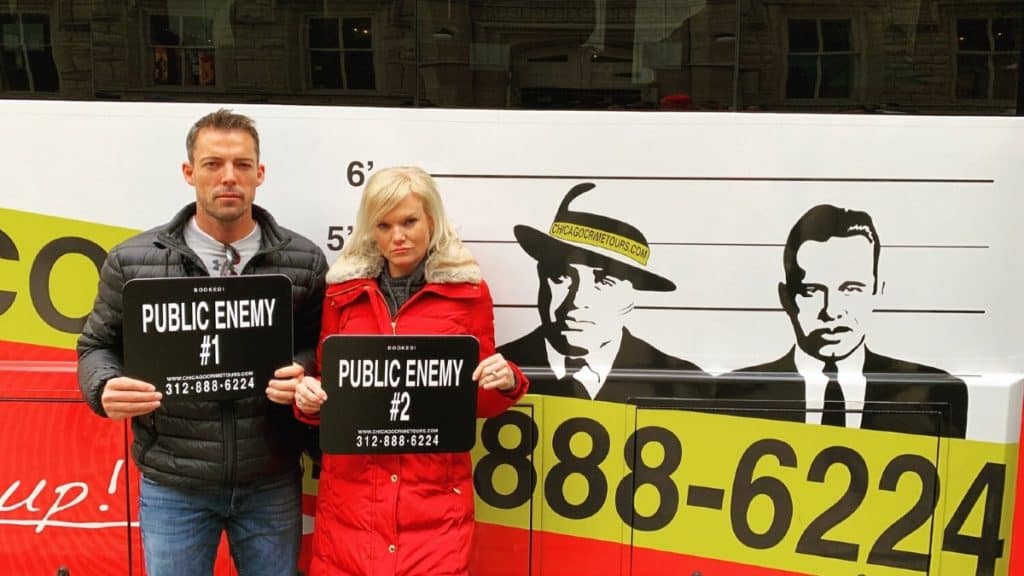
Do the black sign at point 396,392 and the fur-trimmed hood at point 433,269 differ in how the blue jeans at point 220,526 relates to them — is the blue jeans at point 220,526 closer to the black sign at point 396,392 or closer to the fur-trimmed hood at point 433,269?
the black sign at point 396,392

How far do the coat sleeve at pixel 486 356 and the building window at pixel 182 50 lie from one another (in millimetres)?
1037

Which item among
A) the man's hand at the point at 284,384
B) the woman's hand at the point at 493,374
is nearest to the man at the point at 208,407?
the man's hand at the point at 284,384

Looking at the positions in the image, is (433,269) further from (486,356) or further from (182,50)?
(182,50)

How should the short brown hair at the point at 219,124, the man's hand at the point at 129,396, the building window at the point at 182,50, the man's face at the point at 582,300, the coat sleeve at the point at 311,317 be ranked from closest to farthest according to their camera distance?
the man's hand at the point at 129,396 → the short brown hair at the point at 219,124 → the coat sleeve at the point at 311,317 → the building window at the point at 182,50 → the man's face at the point at 582,300

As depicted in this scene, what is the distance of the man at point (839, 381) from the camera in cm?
239

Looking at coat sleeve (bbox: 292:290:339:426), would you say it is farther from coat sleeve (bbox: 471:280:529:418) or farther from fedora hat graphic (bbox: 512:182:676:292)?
fedora hat graphic (bbox: 512:182:676:292)

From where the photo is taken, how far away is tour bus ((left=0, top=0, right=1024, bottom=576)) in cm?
231

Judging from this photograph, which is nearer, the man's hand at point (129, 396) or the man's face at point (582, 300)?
the man's hand at point (129, 396)

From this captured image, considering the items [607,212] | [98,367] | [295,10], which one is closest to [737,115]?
[607,212]

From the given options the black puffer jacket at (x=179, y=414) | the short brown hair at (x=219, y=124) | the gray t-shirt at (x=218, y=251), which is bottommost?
the black puffer jacket at (x=179, y=414)

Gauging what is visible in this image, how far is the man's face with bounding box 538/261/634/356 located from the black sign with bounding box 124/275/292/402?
767 mm

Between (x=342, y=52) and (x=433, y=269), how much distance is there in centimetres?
74

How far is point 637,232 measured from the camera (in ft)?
7.81

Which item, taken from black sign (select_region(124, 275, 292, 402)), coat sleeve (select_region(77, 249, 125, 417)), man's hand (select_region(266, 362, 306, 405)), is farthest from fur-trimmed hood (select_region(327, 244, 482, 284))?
coat sleeve (select_region(77, 249, 125, 417))
